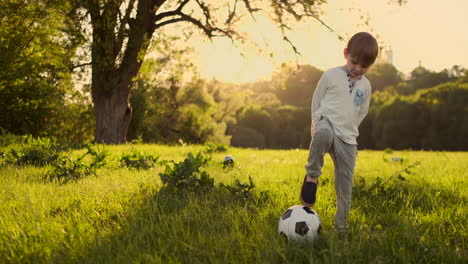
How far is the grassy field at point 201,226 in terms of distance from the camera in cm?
249

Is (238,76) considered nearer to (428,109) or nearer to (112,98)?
(112,98)

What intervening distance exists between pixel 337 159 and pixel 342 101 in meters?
0.52

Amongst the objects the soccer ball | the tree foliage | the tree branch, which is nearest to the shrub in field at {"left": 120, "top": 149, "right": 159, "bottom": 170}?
the soccer ball

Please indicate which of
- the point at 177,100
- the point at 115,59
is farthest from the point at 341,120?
the point at 177,100

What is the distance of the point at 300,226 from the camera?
2.75 metres

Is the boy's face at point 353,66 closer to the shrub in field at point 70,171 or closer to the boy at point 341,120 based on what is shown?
the boy at point 341,120

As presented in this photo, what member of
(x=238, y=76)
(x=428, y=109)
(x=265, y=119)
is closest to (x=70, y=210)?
(x=238, y=76)

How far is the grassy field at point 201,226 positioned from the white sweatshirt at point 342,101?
33.2 inches

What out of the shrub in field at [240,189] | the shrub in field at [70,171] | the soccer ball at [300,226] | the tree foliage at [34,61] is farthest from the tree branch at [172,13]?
the soccer ball at [300,226]

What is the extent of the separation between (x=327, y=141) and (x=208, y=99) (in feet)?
117

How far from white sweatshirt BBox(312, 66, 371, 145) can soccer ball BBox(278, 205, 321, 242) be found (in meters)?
0.78

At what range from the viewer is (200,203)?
3.97 meters

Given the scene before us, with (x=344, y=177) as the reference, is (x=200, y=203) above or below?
below

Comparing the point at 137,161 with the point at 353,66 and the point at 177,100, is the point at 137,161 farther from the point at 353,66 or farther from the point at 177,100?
the point at 177,100
